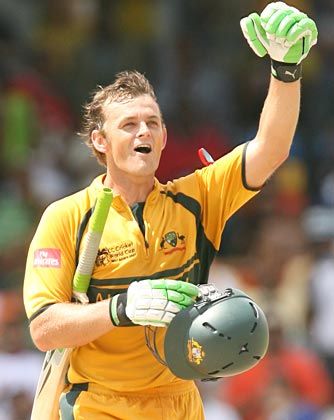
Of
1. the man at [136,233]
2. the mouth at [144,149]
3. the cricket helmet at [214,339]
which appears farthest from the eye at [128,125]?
the cricket helmet at [214,339]

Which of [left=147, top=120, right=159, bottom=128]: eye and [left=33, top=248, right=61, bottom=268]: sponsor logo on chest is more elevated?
[left=147, top=120, right=159, bottom=128]: eye

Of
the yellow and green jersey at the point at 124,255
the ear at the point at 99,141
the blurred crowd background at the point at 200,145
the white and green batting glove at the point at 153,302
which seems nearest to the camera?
the white and green batting glove at the point at 153,302

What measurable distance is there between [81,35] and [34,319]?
810 cm

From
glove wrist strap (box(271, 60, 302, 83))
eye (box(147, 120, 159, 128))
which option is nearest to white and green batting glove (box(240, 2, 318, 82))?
glove wrist strap (box(271, 60, 302, 83))

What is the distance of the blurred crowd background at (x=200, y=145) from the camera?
9195 mm

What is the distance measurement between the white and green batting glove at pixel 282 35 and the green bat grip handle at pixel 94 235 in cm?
88

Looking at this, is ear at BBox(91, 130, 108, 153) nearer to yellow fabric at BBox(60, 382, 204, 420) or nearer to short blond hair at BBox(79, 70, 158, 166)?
short blond hair at BBox(79, 70, 158, 166)

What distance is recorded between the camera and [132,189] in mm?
5469

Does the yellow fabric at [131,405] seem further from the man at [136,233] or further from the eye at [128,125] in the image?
the eye at [128,125]

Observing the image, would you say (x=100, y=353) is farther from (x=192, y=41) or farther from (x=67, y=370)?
(x=192, y=41)

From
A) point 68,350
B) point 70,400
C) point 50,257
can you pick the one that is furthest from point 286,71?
point 70,400

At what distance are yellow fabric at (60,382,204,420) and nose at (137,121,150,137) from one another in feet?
3.62

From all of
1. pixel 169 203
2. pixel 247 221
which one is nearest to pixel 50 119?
pixel 247 221

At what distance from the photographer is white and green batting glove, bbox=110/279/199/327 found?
486 centimetres
